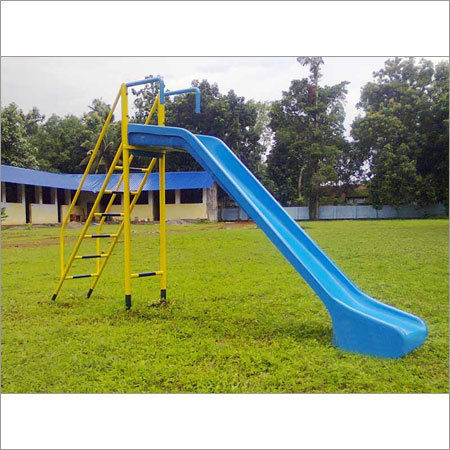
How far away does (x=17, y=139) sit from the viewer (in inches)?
225

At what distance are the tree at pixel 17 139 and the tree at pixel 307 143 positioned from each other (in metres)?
3.11

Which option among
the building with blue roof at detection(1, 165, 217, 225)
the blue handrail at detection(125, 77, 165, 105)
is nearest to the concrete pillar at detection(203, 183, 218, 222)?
the building with blue roof at detection(1, 165, 217, 225)

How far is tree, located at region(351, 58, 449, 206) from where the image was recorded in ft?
15.0

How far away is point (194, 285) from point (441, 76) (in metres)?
3.54

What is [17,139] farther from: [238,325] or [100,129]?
[238,325]

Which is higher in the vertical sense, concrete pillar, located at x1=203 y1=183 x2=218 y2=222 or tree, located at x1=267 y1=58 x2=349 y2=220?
tree, located at x1=267 y1=58 x2=349 y2=220

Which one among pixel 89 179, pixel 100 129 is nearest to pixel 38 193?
pixel 89 179

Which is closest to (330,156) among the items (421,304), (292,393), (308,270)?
(421,304)

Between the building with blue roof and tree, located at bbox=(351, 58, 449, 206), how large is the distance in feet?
12.3

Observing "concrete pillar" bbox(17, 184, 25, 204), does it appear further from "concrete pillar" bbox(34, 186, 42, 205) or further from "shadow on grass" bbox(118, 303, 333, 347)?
"shadow on grass" bbox(118, 303, 333, 347)

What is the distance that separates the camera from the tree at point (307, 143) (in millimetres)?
5828

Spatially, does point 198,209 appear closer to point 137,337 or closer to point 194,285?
point 194,285

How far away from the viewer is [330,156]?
621cm

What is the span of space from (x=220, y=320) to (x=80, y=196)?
→ 138 inches
